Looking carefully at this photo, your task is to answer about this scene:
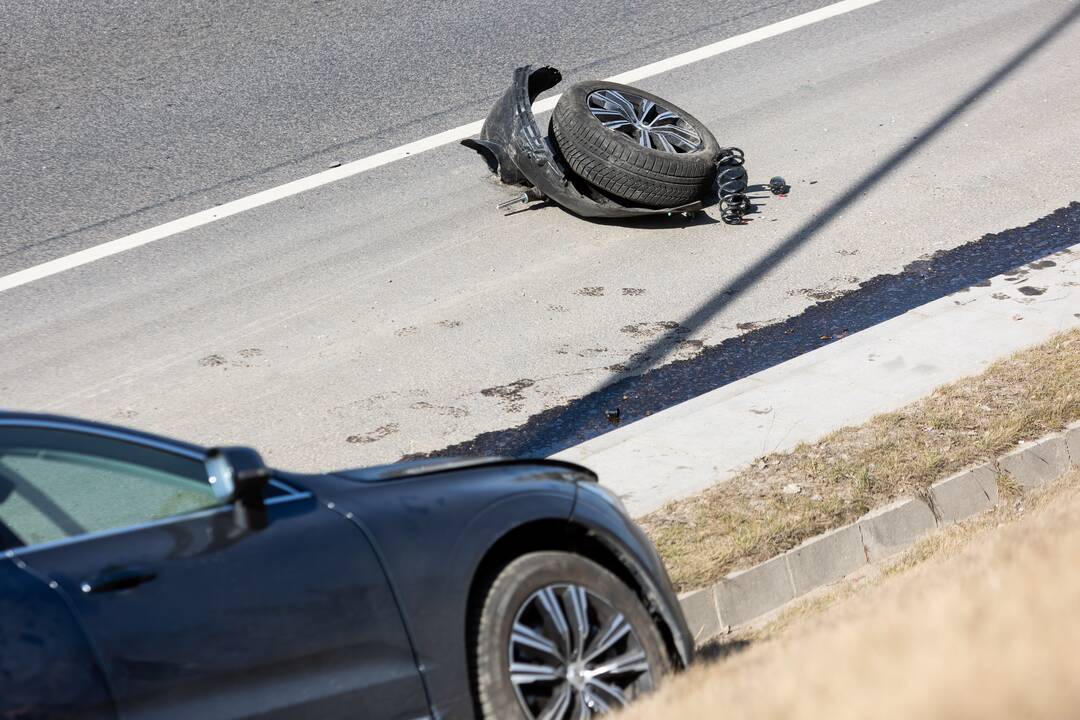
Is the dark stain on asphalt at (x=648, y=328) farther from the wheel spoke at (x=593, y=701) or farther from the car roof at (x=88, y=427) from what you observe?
the car roof at (x=88, y=427)

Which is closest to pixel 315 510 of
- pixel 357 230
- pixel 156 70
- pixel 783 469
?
pixel 783 469

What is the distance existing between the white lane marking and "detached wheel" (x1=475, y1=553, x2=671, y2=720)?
6551mm

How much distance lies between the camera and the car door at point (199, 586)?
3.14 meters

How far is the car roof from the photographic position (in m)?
3.53

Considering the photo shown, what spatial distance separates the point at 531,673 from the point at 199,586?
39.4 inches

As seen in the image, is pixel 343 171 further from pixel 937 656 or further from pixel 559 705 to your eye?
pixel 937 656

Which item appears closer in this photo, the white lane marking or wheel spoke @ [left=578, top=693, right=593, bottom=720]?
wheel spoke @ [left=578, top=693, right=593, bottom=720]

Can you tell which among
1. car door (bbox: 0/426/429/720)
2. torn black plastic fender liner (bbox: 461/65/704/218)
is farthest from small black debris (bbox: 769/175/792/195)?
car door (bbox: 0/426/429/720)

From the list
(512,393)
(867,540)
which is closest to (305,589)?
(867,540)

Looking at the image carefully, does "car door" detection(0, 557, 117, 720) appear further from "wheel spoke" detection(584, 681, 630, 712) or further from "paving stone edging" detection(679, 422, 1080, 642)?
"paving stone edging" detection(679, 422, 1080, 642)

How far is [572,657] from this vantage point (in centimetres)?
377

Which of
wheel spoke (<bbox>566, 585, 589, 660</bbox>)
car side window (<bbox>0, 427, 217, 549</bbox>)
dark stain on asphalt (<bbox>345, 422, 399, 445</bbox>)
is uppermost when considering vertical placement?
car side window (<bbox>0, 427, 217, 549</bbox>)

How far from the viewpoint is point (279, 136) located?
37.2 feet

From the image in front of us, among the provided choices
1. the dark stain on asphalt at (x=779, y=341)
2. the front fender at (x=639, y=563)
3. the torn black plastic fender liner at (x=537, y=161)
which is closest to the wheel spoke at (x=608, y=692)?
the front fender at (x=639, y=563)
